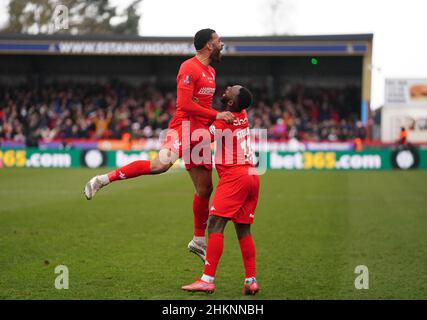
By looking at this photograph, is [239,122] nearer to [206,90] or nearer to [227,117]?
[227,117]

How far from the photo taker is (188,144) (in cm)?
805

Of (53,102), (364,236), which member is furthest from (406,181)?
(53,102)

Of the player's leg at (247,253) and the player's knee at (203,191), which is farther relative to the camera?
the player's knee at (203,191)

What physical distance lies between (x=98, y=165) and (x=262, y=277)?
21954mm

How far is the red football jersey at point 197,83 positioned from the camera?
25.5ft

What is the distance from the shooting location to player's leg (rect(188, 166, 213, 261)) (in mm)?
8148

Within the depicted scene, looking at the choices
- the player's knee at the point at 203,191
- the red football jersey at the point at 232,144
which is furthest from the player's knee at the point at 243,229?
the player's knee at the point at 203,191

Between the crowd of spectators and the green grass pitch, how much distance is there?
48.4 feet

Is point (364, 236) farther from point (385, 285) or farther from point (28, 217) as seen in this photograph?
point (28, 217)

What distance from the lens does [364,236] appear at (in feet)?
37.6

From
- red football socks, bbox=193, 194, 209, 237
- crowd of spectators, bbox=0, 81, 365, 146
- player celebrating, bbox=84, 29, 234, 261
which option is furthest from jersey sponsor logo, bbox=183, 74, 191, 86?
crowd of spectators, bbox=0, 81, 365, 146

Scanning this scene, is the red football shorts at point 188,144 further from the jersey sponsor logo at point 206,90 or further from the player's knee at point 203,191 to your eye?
the jersey sponsor logo at point 206,90

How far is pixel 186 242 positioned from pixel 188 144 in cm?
308

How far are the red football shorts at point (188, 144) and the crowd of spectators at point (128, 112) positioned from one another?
25759 mm
